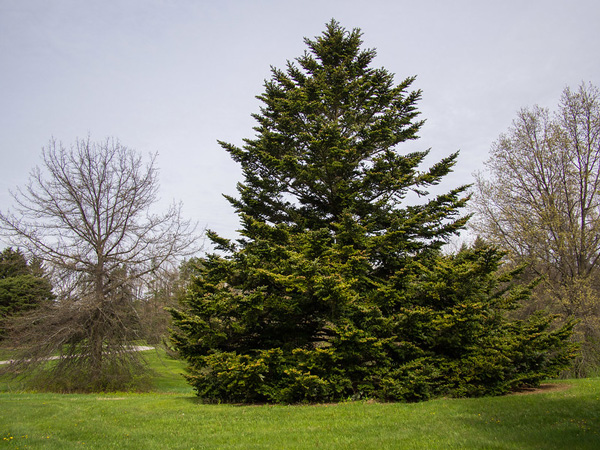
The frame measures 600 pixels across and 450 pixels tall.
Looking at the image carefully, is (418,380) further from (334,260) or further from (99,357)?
(99,357)

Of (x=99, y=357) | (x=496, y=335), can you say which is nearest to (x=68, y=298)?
(x=99, y=357)

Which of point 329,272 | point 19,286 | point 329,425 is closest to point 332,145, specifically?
point 329,272

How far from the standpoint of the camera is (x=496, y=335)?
1064 cm

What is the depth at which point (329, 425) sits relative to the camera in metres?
7.15

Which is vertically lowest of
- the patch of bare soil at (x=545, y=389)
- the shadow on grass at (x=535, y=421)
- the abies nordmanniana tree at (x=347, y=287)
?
the patch of bare soil at (x=545, y=389)

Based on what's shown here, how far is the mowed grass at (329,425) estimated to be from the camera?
19.0 feet

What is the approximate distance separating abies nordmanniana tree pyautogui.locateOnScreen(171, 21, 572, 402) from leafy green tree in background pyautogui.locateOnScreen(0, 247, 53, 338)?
906 centimetres

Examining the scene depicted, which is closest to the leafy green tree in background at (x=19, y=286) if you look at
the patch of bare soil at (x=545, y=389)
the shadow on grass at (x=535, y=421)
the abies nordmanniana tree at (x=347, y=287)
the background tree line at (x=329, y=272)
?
the background tree line at (x=329, y=272)

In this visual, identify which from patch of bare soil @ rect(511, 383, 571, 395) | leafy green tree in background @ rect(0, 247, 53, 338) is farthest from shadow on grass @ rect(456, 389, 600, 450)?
leafy green tree in background @ rect(0, 247, 53, 338)

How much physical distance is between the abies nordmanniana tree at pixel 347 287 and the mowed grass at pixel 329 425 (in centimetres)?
91

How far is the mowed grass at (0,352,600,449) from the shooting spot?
5.79 m

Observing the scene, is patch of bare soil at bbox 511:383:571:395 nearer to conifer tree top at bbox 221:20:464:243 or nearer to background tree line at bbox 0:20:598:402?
background tree line at bbox 0:20:598:402

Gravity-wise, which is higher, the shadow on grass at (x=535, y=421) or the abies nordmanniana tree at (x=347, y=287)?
the abies nordmanniana tree at (x=347, y=287)

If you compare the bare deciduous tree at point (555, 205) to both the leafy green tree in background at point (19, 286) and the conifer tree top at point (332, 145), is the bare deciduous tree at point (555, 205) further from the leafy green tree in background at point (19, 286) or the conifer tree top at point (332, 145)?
the leafy green tree in background at point (19, 286)
